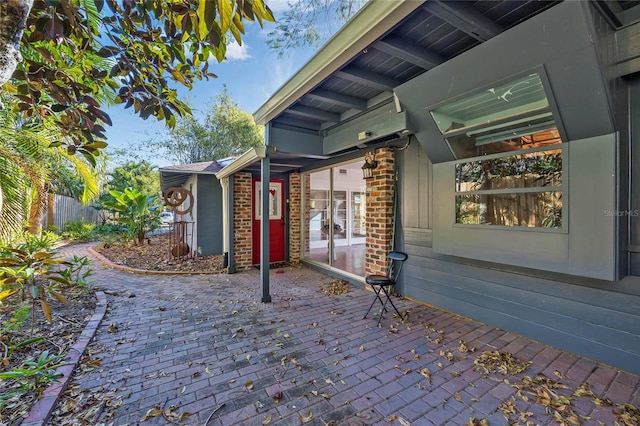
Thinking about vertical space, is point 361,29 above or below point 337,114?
below

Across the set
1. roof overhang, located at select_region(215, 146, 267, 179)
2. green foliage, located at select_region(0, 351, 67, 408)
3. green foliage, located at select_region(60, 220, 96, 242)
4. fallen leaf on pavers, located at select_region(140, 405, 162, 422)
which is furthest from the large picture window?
green foliage, located at select_region(60, 220, 96, 242)

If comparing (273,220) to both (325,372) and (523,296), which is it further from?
(523,296)

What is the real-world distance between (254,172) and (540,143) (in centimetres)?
572

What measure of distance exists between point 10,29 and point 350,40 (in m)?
2.02

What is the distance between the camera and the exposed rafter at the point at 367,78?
2879mm

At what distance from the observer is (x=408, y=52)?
8.16 feet

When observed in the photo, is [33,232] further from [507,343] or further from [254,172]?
[507,343]

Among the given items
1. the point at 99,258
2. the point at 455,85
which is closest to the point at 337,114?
the point at 455,85

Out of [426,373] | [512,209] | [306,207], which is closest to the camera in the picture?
[426,373]

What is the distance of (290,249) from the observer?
7254 millimetres

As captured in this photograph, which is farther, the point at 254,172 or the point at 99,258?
the point at 99,258

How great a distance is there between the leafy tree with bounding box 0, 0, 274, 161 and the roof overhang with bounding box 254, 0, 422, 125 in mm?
598

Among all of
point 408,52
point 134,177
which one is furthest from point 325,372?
point 134,177

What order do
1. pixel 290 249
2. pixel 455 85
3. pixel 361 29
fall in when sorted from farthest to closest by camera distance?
1. pixel 290 249
2. pixel 455 85
3. pixel 361 29
